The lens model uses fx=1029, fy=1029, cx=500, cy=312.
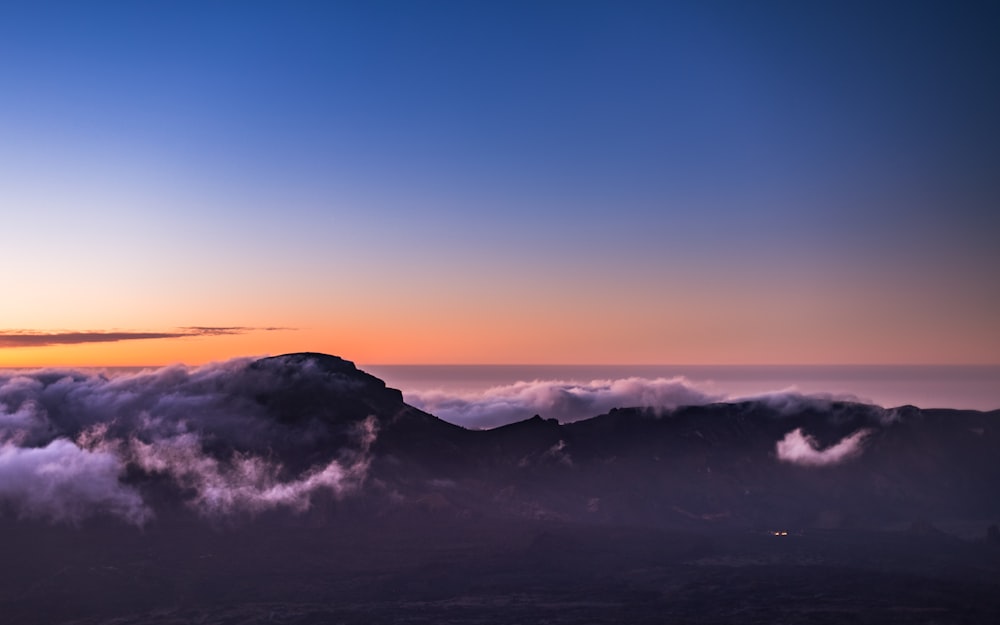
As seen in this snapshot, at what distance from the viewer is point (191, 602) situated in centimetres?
18150

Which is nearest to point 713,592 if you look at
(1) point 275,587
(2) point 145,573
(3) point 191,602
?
(1) point 275,587

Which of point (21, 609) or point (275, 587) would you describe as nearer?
point (21, 609)

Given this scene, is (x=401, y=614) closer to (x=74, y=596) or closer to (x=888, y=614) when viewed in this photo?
(x=74, y=596)

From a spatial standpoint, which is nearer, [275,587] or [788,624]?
[788,624]

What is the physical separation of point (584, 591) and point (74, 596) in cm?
9227

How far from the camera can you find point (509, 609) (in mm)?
181125

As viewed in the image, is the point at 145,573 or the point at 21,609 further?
the point at 145,573

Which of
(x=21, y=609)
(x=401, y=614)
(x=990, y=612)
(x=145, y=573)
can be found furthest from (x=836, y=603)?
(x=21, y=609)

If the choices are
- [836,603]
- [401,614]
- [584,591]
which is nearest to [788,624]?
[836,603]

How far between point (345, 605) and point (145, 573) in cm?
4341

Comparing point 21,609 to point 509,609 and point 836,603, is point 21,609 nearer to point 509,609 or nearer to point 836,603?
point 509,609

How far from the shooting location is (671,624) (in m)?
173

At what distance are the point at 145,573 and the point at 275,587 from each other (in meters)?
26.8

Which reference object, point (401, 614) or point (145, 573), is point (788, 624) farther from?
point (145, 573)
